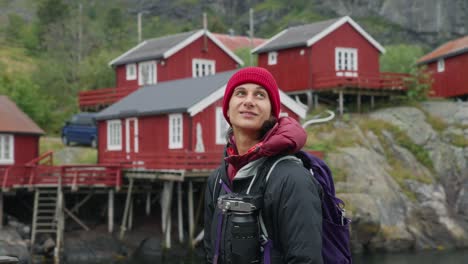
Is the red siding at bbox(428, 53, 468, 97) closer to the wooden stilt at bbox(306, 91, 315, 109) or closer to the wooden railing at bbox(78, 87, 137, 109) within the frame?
the wooden stilt at bbox(306, 91, 315, 109)

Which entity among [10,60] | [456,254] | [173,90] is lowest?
[456,254]

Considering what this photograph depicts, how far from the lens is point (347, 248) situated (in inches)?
169

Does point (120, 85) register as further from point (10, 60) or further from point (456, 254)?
point (10, 60)

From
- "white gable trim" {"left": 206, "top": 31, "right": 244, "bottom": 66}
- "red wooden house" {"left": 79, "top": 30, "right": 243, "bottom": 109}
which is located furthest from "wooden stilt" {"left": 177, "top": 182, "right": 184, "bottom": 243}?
"white gable trim" {"left": 206, "top": 31, "right": 244, "bottom": 66}

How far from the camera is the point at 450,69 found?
149 ft

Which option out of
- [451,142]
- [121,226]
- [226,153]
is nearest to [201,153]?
[121,226]

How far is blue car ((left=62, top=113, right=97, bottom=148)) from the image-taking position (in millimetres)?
42844

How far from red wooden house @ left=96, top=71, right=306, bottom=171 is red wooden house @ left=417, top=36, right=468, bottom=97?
15.0m

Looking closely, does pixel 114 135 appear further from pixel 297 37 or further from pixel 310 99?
pixel 297 37

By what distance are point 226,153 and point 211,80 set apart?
2950cm

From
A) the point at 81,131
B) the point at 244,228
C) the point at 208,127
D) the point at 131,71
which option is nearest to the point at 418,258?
the point at 208,127

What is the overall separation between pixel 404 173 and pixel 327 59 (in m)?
8.93

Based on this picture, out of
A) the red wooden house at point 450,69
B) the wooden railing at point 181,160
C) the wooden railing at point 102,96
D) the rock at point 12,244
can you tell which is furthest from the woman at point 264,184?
the red wooden house at point 450,69

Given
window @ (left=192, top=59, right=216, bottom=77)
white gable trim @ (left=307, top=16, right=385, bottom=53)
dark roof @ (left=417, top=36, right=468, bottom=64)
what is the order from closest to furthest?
white gable trim @ (left=307, top=16, right=385, bottom=53) → dark roof @ (left=417, top=36, right=468, bottom=64) → window @ (left=192, top=59, right=216, bottom=77)
